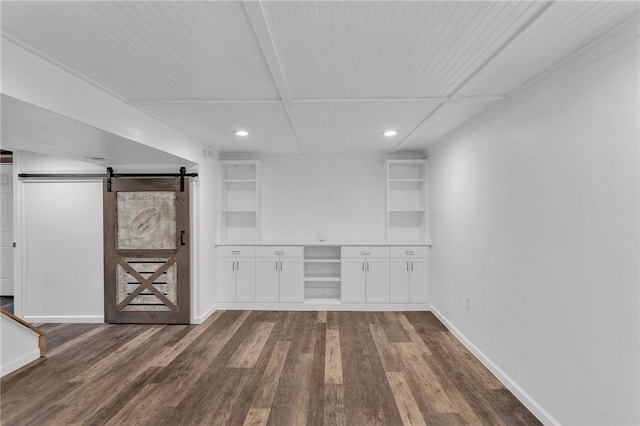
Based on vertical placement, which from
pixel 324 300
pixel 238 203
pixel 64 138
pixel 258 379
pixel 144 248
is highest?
pixel 64 138

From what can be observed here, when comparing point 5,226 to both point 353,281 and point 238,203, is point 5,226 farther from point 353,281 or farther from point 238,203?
point 353,281

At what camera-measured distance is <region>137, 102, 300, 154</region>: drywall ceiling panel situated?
2.69 metres

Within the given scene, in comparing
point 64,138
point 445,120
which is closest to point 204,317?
point 64,138

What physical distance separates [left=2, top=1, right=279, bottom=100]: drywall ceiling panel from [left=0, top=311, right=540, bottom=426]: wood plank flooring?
2.44m

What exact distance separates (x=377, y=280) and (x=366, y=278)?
170 mm

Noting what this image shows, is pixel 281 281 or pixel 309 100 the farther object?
pixel 281 281

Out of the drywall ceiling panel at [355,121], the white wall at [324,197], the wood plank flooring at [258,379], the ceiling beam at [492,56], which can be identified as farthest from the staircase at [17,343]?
the ceiling beam at [492,56]

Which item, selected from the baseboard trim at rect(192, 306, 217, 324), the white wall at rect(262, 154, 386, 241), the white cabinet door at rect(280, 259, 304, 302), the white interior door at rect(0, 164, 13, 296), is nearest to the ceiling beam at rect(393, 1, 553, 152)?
the white wall at rect(262, 154, 386, 241)

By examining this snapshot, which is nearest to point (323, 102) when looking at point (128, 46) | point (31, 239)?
point (128, 46)

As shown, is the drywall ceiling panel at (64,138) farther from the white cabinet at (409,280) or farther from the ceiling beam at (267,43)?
the white cabinet at (409,280)

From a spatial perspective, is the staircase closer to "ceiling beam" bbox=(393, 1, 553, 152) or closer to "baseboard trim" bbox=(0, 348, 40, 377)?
"baseboard trim" bbox=(0, 348, 40, 377)

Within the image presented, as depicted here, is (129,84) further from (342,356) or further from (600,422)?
(600,422)

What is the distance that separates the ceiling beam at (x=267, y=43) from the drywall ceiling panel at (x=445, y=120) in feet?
4.77

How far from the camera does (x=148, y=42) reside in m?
1.67
